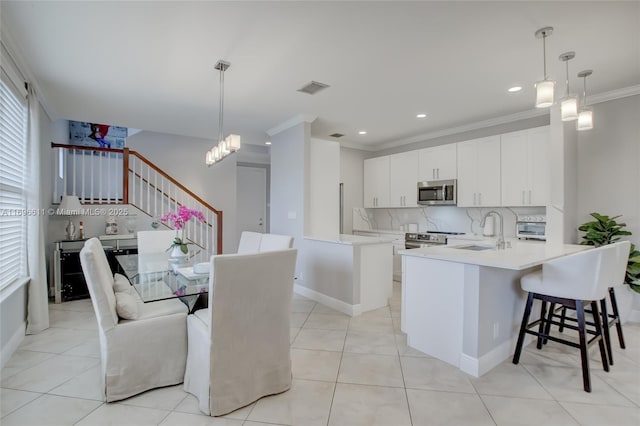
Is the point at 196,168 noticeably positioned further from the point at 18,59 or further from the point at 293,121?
the point at 18,59

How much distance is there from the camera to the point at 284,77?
2982 millimetres

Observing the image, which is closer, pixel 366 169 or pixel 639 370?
pixel 639 370

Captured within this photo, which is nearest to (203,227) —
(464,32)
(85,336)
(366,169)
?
(85,336)

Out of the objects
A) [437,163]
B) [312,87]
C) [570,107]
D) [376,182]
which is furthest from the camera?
[376,182]

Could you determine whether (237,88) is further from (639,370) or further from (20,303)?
(639,370)

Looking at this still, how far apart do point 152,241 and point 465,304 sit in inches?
138

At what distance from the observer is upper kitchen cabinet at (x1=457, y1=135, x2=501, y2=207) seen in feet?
14.1

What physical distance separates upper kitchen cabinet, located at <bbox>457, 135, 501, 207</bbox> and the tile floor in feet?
7.12

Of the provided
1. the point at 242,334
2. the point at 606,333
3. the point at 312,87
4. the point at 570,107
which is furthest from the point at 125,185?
the point at 606,333

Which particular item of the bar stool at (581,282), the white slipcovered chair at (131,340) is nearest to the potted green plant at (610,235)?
the bar stool at (581,282)

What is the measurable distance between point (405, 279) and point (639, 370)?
182 cm

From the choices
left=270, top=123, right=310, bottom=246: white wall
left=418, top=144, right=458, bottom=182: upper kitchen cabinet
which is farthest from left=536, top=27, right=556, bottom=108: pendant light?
left=270, top=123, right=310, bottom=246: white wall

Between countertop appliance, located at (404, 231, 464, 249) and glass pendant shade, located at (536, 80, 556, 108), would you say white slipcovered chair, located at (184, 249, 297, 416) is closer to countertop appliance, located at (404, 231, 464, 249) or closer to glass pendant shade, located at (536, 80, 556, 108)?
glass pendant shade, located at (536, 80, 556, 108)

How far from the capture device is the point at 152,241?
3.78 metres
